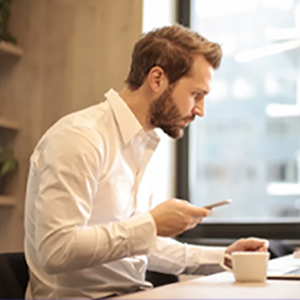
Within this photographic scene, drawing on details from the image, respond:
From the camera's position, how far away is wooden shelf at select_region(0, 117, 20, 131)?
3.03m

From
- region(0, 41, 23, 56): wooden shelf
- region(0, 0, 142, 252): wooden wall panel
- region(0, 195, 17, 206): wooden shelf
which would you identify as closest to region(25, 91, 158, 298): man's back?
region(0, 0, 142, 252): wooden wall panel

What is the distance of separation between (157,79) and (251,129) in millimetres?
1442

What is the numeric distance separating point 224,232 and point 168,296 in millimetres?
2073

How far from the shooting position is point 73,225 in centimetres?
144

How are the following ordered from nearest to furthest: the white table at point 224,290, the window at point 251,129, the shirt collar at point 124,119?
the white table at point 224,290, the shirt collar at point 124,119, the window at point 251,129

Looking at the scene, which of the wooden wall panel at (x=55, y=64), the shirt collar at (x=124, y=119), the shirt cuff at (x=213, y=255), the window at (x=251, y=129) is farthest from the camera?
the window at (x=251, y=129)

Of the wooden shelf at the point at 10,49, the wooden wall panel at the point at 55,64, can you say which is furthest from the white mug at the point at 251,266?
the wooden shelf at the point at 10,49

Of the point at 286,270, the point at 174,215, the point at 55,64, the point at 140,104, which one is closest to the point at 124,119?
the point at 140,104

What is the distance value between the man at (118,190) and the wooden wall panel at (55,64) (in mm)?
1081

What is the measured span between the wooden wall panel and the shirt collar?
1.14 meters

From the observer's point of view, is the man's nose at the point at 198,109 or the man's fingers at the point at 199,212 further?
the man's nose at the point at 198,109

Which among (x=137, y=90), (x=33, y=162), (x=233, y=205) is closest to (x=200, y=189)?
(x=233, y=205)

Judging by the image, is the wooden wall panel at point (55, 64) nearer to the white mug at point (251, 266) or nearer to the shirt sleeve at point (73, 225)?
the shirt sleeve at point (73, 225)

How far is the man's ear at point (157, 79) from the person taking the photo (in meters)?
1.85
